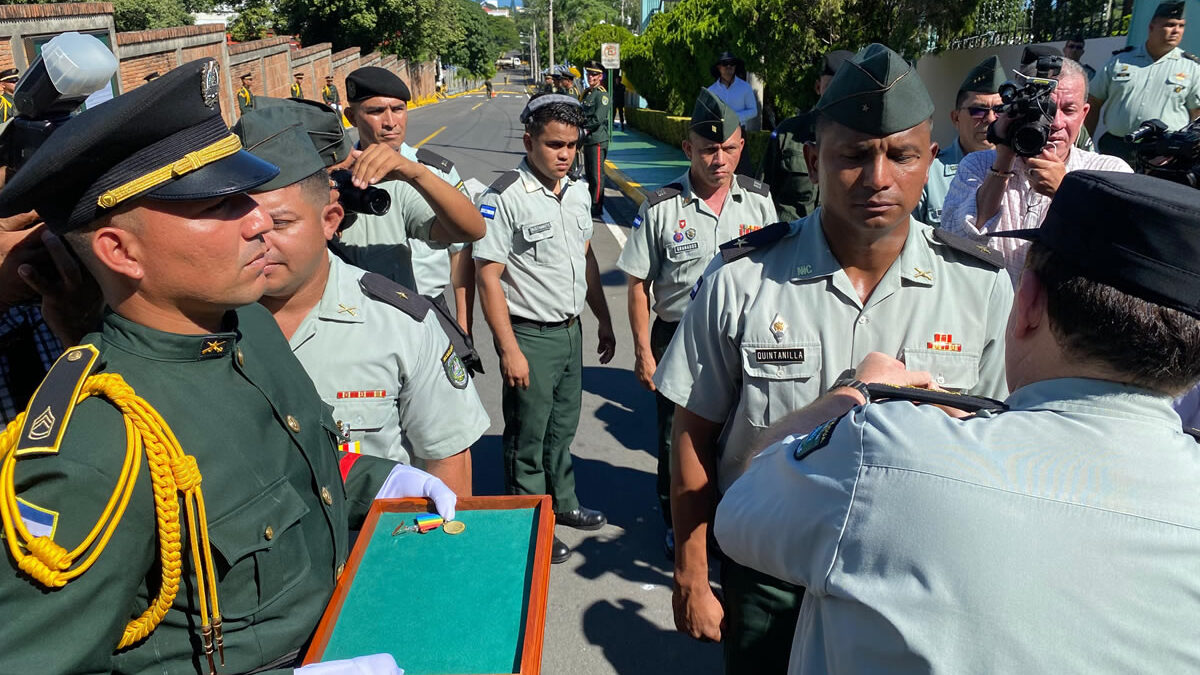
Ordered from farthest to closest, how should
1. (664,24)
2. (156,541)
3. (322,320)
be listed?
(664,24) → (322,320) → (156,541)

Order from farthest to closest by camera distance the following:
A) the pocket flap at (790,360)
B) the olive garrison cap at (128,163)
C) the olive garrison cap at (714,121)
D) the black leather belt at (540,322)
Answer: the black leather belt at (540,322)
the olive garrison cap at (714,121)
the pocket flap at (790,360)
the olive garrison cap at (128,163)

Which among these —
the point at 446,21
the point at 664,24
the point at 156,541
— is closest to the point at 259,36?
the point at 446,21

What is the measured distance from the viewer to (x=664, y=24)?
→ 673 inches

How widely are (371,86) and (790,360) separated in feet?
8.68

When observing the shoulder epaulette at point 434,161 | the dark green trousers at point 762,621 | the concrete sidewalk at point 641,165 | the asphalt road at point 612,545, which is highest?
the shoulder epaulette at point 434,161

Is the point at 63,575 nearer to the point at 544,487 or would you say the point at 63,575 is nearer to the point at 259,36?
the point at 544,487

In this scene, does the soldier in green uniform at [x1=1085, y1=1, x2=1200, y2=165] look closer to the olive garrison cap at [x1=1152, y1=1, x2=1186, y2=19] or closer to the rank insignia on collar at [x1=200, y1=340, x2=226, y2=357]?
the olive garrison cap at [x1=1152, y1=1, x2=1186, y2=19]

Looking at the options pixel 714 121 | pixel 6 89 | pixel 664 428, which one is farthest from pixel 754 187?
pixel 6 89

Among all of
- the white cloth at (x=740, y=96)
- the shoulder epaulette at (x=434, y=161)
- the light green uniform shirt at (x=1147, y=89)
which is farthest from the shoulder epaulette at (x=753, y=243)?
the white cloth at (x=740, y=96)

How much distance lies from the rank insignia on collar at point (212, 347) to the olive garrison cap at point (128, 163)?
26cm

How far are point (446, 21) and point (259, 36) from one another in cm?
1226

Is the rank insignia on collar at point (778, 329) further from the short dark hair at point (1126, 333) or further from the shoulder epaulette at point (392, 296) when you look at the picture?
the shoulder epaulette at point (392, 296)

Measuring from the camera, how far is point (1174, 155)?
2551mm

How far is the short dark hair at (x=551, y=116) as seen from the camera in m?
3.84
